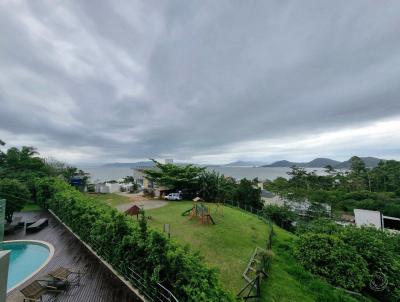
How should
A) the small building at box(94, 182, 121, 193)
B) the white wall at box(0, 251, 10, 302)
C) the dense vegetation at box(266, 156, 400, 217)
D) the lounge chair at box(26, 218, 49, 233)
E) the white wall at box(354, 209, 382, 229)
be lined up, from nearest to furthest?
the white wall at box(0, 251, 10, 302) → the lounge chair at box(26, 218, 49, 233) → the white wall at box(354, 209, 382, 229) → the dense vegetation at box(266, 156, 400, 217) → the small building at box(94, 182, 121, 193)

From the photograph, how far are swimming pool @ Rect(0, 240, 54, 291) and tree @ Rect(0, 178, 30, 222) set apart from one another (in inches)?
188

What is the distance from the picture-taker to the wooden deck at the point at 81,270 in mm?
7934

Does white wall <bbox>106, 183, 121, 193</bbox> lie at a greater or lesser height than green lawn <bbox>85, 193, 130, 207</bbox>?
greater

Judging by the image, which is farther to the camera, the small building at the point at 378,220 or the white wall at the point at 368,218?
the white wall at the point at 368,218

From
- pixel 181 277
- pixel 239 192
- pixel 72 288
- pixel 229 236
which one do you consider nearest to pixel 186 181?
pixel 239 192

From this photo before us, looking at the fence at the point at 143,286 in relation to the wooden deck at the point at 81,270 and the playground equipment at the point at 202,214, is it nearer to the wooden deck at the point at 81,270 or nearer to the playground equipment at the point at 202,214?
the wooden deck at the point at 81,270

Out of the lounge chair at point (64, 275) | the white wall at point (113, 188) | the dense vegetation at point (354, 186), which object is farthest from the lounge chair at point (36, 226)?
the dense vegetation at point (354, 186)

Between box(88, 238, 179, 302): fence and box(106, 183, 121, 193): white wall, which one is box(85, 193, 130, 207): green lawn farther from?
box(88, 238, 179, 302): fence

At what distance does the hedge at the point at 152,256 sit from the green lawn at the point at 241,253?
318 centimetres

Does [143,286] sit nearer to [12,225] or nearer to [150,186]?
[12,225]

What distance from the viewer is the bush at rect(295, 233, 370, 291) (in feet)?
35.1

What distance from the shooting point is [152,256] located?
711 centimetres

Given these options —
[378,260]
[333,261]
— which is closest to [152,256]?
[333,261]

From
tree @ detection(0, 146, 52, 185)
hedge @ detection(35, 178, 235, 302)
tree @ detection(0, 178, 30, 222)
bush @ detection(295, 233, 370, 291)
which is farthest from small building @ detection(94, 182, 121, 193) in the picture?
bush @ detection(295, 233, 370, 291)
